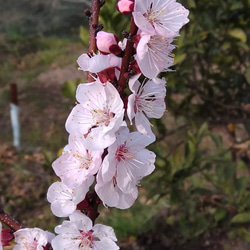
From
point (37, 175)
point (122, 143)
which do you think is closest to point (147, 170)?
point (122, 143)

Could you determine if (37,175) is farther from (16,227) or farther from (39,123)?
(16,227)

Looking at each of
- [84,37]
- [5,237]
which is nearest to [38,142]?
[84,37]

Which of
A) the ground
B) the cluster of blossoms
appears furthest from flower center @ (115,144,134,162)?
the ground

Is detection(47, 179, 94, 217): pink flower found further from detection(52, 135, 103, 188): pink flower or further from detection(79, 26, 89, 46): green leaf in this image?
detection(79, 26, 89, 46): green leaf

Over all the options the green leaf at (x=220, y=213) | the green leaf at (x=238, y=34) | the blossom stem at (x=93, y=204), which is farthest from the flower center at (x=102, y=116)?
the green leaf at (x=220, y=213)

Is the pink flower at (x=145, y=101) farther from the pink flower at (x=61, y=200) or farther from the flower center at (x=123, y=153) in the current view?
the pink flower at (x=61, y=200)

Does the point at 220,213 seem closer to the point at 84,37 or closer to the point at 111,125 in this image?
the point at 84,37
